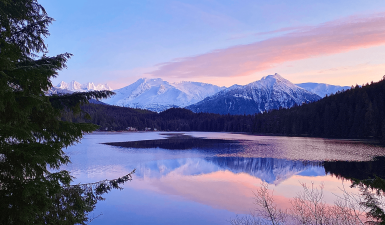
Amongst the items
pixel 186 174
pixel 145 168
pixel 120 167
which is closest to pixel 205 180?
pixel 186 174

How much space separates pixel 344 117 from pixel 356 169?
83850mm

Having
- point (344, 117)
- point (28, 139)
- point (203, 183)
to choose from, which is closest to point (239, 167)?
point (203, 183)

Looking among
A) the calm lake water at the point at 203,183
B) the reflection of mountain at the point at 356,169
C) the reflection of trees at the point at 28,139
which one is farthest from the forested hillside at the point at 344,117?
the reflection of trees at the point at 28,139

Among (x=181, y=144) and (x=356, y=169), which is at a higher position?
(x=356, y=169)

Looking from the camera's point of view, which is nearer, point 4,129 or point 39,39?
point 4,129

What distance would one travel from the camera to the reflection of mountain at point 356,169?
1062 inches

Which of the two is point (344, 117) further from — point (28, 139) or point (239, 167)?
point (28, 139)

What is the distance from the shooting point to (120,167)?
103 feet

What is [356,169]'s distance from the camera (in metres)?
30.0

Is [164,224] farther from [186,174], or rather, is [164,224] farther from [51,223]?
[186,174]

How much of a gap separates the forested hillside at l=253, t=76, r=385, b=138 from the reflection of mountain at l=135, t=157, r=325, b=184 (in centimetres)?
6498

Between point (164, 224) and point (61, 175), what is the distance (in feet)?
33.7

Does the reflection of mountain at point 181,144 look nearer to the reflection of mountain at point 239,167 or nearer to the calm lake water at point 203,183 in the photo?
the calm lake water at point 203,183

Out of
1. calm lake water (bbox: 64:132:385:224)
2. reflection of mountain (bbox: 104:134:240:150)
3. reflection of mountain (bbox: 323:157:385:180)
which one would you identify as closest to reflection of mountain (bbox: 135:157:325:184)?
calm lake water (bbox: 64:132:385:224)
